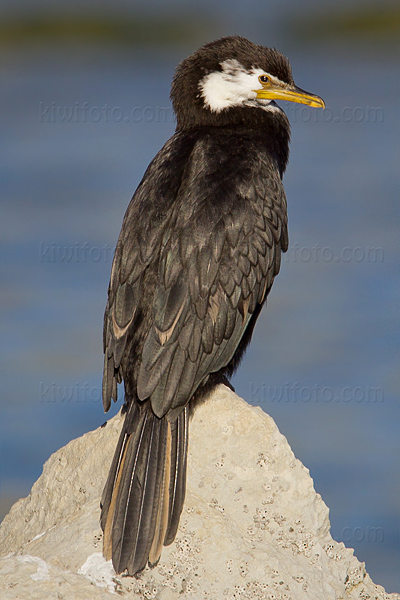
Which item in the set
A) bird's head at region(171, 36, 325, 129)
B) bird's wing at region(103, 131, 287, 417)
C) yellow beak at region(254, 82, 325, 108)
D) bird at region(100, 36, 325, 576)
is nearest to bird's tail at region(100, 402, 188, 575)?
bird at region(100, 36, 325, 576)

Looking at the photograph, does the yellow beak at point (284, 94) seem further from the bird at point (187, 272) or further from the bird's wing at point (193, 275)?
the bird's wing at point (193, 275)

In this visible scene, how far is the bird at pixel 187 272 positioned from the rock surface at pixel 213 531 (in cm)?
10

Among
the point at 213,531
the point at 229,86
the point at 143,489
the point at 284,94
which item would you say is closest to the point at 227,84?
the point at 229,86

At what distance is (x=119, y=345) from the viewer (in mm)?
4355

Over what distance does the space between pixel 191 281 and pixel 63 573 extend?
161 centimetres

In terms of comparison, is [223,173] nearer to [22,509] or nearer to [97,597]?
[22,509]

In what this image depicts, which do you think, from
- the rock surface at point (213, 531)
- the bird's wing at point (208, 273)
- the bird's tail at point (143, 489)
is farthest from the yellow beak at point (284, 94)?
the bird's tail at point (143, 489)

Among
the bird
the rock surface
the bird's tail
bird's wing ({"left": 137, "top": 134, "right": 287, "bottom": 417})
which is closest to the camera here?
the rock surface

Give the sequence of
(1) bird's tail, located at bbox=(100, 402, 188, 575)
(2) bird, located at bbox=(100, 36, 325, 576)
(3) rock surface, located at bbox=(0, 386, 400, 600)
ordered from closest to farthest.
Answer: (3) rock surface, located at bbox=(0, 386, 400, 600)
(1) bird's tail, located at bbox=(100, 402, 188, 575)
(2) bird, located at bbox=(100, 36, 325, 576)

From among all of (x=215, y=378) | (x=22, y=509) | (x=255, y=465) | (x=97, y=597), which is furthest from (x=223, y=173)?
(x=97, y=597)

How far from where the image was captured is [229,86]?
17.1ft

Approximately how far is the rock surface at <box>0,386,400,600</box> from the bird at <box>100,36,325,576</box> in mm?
100

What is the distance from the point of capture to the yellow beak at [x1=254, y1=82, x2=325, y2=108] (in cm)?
531

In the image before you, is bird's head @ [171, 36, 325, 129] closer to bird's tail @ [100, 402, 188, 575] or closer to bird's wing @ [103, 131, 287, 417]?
bird's wing @ [103, 131, 287, 417]
